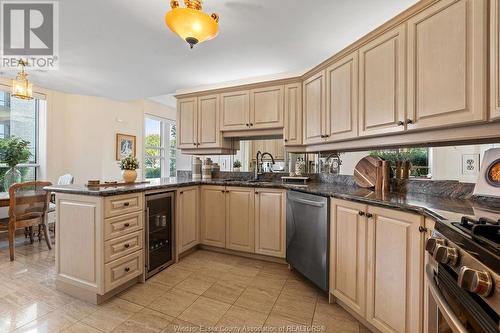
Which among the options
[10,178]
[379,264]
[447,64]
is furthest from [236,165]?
[10,178]

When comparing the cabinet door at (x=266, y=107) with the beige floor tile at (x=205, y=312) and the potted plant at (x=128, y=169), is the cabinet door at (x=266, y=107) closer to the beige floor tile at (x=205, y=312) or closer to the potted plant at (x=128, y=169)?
the potted plant at (x=128, y=169)

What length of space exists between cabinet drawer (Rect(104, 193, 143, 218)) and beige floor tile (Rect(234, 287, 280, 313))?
4.05 ft

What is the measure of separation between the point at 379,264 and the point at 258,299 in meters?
1.06

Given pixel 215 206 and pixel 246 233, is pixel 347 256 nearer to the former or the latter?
pixel 246 233

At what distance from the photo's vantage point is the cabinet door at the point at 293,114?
A: 2906 mm

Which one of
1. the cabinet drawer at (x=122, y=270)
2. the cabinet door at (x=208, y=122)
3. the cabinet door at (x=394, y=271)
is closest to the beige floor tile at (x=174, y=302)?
the cabinet drawer at (x=122, y=270)

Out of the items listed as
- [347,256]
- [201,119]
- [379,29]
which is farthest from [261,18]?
[347,256]

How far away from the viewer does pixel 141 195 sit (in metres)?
2.17

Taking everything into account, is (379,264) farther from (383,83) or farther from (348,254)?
(383,83)

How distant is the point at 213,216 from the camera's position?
2.99 m

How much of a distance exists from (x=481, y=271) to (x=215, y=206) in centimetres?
260

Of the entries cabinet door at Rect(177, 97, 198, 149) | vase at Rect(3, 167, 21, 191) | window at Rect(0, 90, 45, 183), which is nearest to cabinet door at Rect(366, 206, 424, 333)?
cabinet door at Rect(177, 97, 198, 149)

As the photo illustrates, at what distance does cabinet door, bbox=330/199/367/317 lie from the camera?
1.60 m

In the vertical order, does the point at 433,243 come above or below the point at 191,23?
below
